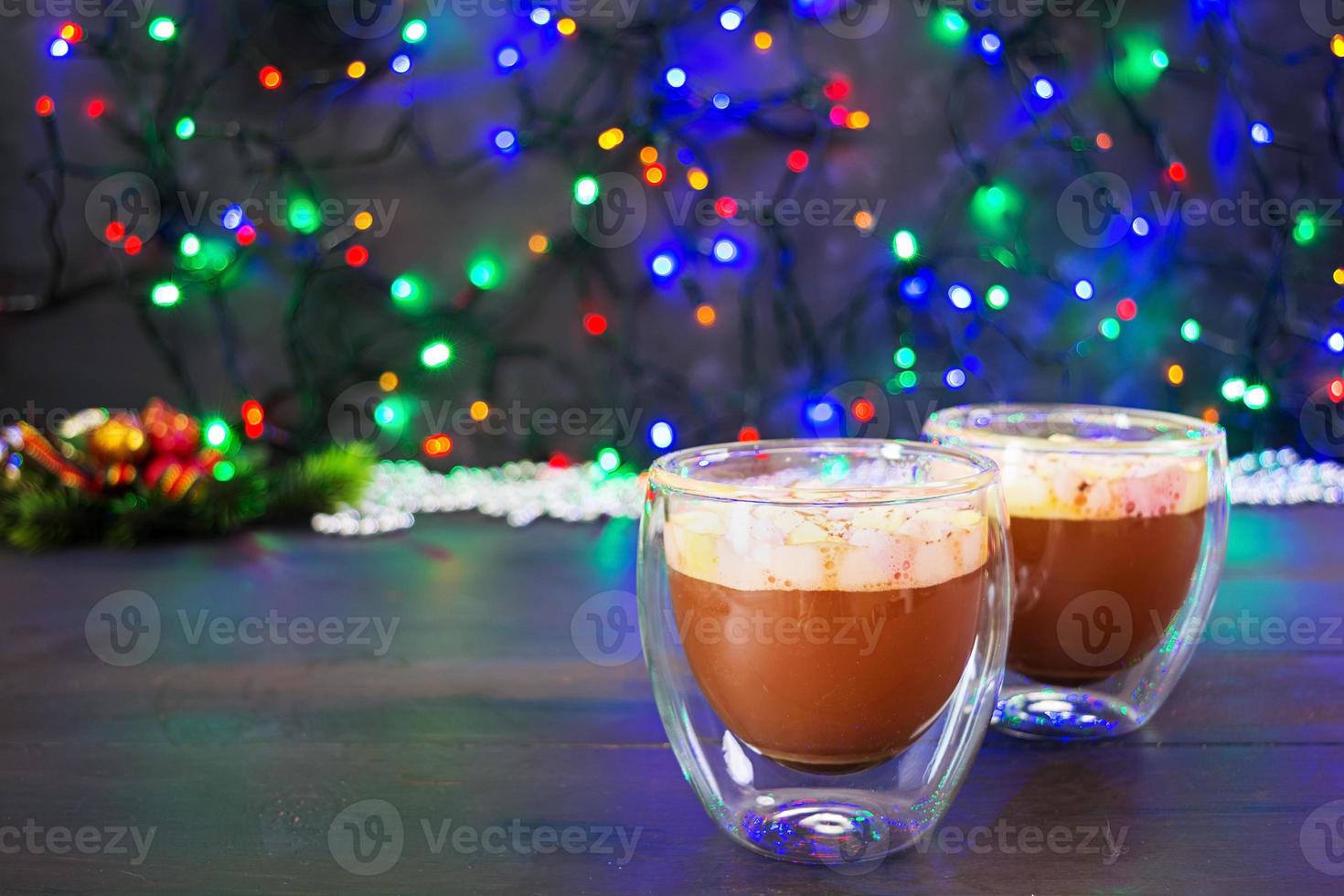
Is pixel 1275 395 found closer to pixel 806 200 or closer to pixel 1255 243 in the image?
pixel 1255 243

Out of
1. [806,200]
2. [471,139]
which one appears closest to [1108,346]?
[806,200]

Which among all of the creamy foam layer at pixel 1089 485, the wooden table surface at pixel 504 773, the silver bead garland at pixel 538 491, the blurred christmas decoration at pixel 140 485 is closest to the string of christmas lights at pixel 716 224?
the silver bead garland at pixel 538 491

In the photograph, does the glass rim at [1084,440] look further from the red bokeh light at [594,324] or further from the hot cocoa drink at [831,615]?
the red bokeh light at [594,324]

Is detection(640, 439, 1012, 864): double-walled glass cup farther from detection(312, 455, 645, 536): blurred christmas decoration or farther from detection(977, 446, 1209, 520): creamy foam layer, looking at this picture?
detection(312, 455, 645, 536): blurred christmas decoration

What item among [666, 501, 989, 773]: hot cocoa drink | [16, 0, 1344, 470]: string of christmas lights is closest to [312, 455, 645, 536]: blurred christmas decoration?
[16, 0, 1344, 470]: string of christmas lights

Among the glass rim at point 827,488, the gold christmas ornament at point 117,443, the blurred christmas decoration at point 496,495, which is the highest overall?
the glass rim at point 827,488

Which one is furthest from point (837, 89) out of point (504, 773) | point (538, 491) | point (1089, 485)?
point (504, 773)
